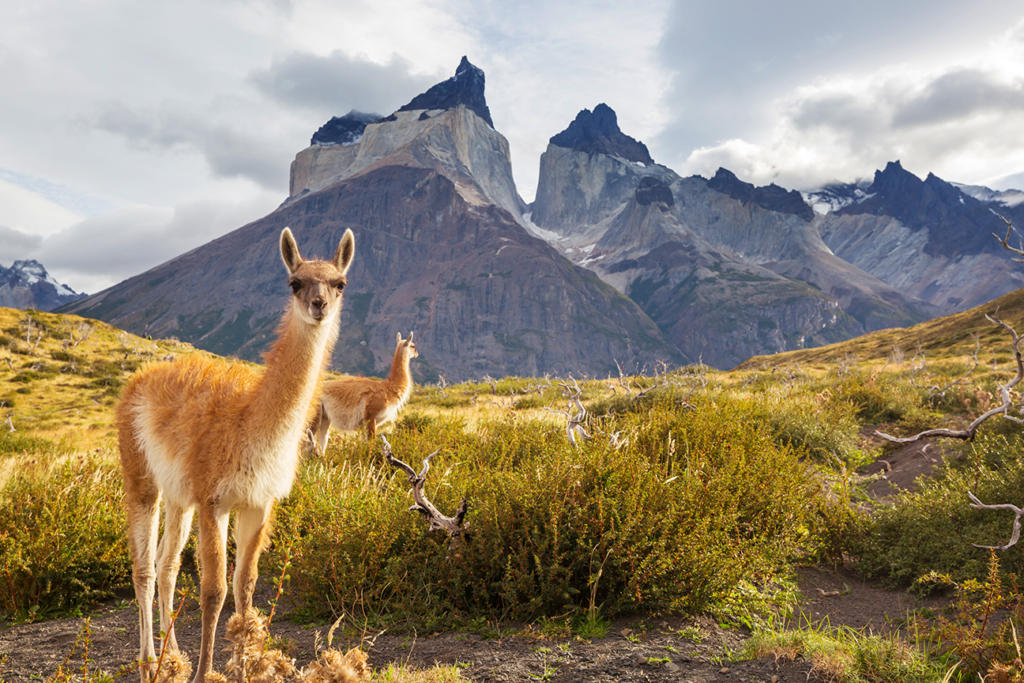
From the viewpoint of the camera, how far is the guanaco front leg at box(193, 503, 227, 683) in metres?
3.14

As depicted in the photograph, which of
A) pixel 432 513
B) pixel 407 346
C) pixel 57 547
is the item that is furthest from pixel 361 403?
pixel 432 513

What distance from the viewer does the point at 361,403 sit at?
32.1 feet

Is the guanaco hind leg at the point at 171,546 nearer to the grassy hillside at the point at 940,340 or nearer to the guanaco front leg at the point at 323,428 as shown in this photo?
the guanaco front leg at the point at 323,428

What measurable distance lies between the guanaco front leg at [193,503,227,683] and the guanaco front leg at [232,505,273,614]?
Answer: 15cm

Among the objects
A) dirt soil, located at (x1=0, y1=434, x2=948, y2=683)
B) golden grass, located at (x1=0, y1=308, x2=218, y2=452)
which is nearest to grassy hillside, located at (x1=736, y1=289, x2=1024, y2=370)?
dirt soil, located at (x1=0, y1=434, x2=948, y2=683)

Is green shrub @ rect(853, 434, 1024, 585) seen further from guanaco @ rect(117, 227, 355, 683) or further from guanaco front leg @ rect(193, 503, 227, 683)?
guanaco front leg @ rect(193, 503, 227, 683)

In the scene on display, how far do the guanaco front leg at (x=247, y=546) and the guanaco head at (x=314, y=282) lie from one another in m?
1.36

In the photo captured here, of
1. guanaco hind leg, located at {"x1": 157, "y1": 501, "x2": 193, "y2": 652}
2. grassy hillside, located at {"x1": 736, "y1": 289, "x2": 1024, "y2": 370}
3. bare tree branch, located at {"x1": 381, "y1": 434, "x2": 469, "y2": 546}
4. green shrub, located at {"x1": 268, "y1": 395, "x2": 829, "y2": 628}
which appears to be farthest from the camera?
grassy hillside, located at {"x1": 736, "y1": 289, "x2": 1024, "y2": 370}

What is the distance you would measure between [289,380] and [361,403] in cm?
662

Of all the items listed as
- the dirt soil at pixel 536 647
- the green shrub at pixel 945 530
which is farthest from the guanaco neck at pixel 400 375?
the green shrub at pixel 945 530

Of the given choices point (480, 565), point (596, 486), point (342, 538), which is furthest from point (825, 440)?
point (342, 538)

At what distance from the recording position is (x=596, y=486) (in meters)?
4.54

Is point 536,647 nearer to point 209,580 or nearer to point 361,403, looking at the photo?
point 209,580

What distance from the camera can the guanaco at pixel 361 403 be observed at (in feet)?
32.0
